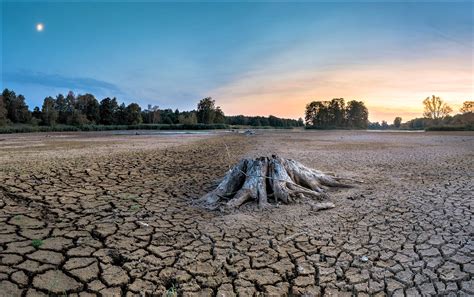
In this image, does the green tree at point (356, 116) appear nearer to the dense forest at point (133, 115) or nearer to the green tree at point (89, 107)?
the dense forest at point (133, 115)

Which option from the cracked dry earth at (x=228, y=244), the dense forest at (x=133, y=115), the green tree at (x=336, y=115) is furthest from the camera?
the green tree at (x=336, y=115)

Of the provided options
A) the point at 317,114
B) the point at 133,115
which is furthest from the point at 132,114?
the point at 317,114

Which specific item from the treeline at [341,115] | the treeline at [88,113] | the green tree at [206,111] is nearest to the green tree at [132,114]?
the treeline at [88,113]

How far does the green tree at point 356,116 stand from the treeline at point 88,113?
54.3 meters

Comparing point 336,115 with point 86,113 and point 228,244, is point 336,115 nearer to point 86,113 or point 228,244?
point 86,113

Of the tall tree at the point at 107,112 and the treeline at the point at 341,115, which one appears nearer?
the tall tree at the point at 107,112

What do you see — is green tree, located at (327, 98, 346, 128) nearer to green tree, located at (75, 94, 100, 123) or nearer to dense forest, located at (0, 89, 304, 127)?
dense forest, located at (0, 89, 304, 127)

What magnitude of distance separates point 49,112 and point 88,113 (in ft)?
37.7

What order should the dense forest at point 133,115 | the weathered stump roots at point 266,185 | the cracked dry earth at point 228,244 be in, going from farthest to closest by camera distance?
the dense forest at point 133,115
the weathered stump roots at point 266,185
the cracked dry earth at point 228,244

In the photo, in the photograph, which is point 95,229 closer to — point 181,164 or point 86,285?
point 86,285

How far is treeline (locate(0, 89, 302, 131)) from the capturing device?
228 ft

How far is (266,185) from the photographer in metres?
6.43

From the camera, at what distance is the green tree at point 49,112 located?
71.3 metres

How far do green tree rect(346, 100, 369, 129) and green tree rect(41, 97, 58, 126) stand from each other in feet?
331
